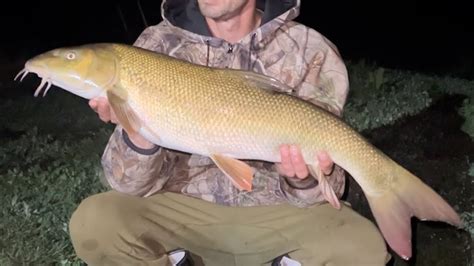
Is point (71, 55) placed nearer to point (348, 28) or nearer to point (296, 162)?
point (296, 162)

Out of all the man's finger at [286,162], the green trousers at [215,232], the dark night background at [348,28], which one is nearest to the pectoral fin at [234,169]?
the man's finger at [286,162]

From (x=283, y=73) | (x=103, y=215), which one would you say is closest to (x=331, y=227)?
(x=283, y=73)

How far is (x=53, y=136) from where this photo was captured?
6293 millimetres

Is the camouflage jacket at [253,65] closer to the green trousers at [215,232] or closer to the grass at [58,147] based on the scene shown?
the green trousers at [215,232]

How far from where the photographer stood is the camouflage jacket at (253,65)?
3062 millimetres

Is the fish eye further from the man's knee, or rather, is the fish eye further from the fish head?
the man's knee

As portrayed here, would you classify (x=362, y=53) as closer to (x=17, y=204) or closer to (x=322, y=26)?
(x=322, y=26)

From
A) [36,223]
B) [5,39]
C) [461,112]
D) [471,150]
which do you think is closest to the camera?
[36,223]

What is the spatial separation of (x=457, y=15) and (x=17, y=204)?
36.3ft

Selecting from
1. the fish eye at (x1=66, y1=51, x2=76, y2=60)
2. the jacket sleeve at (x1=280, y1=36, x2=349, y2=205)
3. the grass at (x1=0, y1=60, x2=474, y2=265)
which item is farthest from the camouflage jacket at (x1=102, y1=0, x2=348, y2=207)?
the grass at (x1=0, y1=60, x2=474, y2=265)

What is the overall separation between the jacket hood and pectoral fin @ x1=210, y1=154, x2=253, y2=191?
68cm

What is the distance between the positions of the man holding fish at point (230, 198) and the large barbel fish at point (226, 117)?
0.40 m

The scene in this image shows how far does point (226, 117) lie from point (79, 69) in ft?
1.68

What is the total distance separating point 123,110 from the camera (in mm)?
2525
